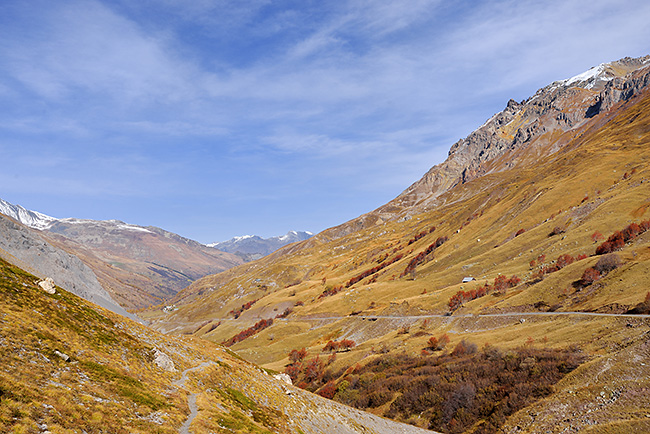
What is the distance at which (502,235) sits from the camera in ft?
445

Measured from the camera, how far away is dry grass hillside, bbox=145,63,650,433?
32.4 metres

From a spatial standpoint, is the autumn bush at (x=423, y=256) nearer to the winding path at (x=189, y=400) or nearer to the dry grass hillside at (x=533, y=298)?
the dry grass hillside at (x=533, y=298)

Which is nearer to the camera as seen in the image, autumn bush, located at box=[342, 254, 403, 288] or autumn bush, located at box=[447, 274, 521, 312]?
autumn bush, located at box=[447, 274, 521, 312]

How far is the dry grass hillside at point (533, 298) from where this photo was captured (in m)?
32.4

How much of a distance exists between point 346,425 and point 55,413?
2736 cm

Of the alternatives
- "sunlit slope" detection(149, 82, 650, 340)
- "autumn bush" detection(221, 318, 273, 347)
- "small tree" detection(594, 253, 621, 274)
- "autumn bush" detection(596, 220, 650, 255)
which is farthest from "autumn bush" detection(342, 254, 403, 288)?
"small tree" detection(594, 253, 621, 274)

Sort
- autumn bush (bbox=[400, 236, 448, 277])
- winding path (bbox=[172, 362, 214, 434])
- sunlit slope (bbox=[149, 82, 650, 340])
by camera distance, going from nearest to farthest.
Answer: winding path (bbox=[172, 362, 214, 434]) < sunlit slope (bbox=[149, 82, 650, 340]) < autumn bush (bbox=[400, 236, 448, 277])

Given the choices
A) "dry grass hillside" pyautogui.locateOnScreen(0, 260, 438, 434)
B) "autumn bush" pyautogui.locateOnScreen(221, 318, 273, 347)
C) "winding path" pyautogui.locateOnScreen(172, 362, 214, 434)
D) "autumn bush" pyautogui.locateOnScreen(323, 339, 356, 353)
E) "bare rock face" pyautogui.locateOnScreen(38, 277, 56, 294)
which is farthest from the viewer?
"autumn bush" pyautogui.locateOnScreen(221, 318, 273, 347)

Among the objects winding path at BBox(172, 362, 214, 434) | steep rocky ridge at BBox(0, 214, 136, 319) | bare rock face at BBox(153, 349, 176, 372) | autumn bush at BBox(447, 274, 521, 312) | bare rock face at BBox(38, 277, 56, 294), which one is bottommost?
autumn bush at BBox(447, 274, 521, 312)

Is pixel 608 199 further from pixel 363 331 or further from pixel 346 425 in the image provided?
pixel 346 425

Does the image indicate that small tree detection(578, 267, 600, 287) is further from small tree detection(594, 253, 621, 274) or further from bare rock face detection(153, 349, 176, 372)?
bare rock face detection(153, 349, 176, 372)

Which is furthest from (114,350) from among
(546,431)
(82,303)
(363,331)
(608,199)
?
(608,199)

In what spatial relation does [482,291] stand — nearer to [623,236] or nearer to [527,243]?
[623,236]

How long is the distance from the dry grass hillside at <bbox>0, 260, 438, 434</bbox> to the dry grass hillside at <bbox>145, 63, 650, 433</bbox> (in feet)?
71.5
